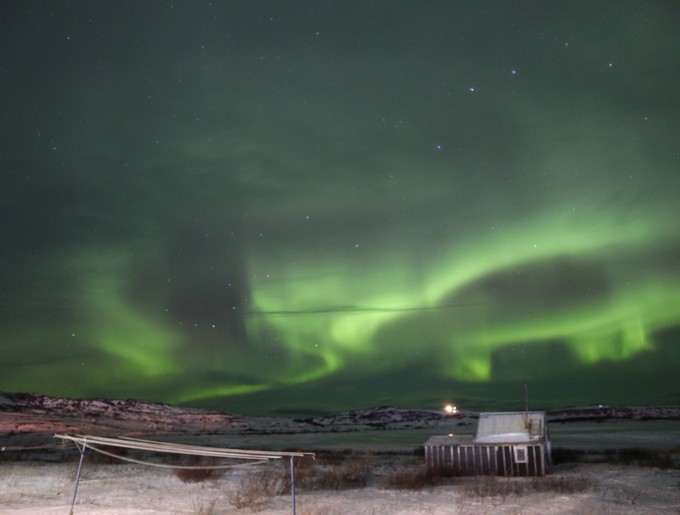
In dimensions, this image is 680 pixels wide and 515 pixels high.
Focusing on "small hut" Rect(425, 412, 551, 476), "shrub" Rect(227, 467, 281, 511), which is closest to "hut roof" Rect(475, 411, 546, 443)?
"small hut" Rect(425, 412, 551, 476)

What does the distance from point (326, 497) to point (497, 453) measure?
977 centimetres

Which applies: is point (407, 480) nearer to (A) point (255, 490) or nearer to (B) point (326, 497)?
Answer: (B) point (326, 497)

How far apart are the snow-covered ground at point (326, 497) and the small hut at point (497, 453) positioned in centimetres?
144

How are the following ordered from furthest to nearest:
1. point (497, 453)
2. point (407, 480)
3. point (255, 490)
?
point (497, 453)
point (407, 480)
point (255, 490)

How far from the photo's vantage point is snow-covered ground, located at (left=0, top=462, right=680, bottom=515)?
18.4 m

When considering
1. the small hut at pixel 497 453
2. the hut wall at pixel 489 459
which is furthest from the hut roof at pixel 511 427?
the hut wall at pixel 489 459

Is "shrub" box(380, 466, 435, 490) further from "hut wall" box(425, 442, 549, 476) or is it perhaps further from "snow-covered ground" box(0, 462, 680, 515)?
"hut wall" box(425, 442, 549, 476)

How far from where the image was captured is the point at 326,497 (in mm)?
21578

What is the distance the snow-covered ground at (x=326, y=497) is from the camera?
18.4 m

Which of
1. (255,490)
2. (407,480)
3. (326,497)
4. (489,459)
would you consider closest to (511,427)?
(489,459)

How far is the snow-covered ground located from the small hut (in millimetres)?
1435

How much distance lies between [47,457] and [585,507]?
39.6 meters

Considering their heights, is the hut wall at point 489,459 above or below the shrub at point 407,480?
above

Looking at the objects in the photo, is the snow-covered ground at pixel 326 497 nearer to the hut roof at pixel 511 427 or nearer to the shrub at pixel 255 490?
the shrub at pixel 255 490
